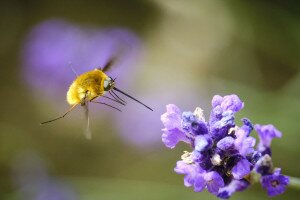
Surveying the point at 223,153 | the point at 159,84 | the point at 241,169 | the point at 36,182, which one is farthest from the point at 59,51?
the point at 241,169

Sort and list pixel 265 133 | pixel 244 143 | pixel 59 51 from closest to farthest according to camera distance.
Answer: pixel 265 133, pixel 244 143, pixel 59 51

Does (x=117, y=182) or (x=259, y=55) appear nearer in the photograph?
(x=117, y=182)

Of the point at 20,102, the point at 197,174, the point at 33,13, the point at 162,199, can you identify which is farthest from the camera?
the point at 33,13

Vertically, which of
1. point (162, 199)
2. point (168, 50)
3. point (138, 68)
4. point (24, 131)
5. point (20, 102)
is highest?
point (168, 50)

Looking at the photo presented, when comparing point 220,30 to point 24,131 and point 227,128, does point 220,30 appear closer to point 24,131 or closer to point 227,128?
point 24,131

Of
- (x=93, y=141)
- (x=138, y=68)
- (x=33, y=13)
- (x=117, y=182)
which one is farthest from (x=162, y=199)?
(x=33, y=13)

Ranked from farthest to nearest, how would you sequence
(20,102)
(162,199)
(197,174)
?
A: (20,102) → (162,199) → (197,174)

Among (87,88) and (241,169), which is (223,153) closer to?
(241,169)
